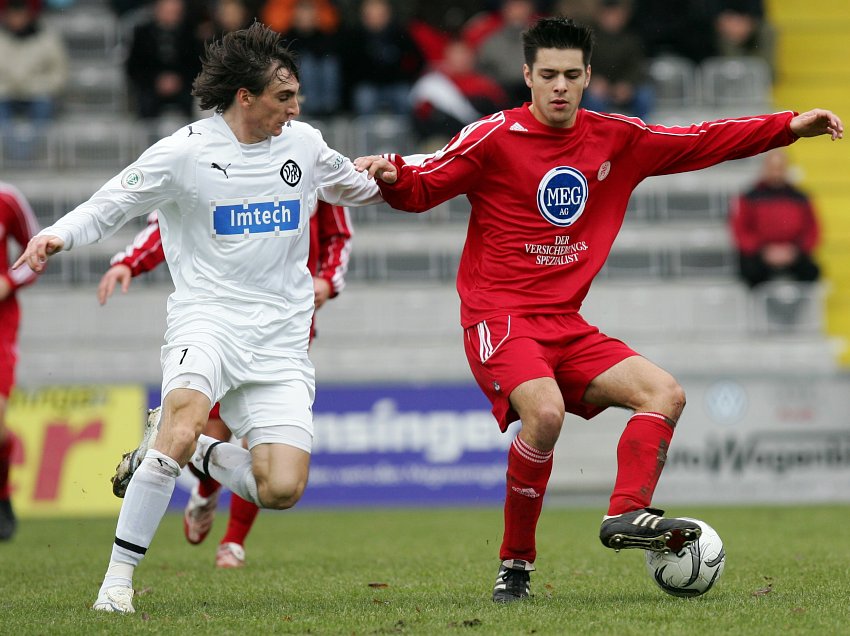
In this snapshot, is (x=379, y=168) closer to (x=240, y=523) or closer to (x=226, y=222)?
(x=226, y=222)

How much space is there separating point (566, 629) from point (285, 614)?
4.18 ft

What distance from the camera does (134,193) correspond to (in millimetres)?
6168

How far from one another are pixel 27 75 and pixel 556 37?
11586mm

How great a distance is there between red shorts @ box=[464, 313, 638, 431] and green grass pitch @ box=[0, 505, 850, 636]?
0.95 meters

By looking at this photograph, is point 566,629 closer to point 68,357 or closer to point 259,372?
point 259,372

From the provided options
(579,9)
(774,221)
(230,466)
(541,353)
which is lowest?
(230,466)

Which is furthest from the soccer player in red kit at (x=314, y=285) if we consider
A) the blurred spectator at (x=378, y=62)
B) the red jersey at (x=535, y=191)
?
the blurred spectator at (x=378, y=62)

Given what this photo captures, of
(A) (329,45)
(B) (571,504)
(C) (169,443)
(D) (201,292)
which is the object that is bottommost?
(B) (571,504)

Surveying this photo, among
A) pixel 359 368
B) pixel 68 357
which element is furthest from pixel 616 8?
pixel 68 357

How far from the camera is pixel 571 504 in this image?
13.6m

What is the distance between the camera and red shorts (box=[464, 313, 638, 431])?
6281mm

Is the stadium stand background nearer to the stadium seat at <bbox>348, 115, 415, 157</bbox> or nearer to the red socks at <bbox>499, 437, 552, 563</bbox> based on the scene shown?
the stadium seat at <bbox>348, 115, 415, 157</bbox>

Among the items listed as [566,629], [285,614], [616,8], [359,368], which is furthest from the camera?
[616,8]

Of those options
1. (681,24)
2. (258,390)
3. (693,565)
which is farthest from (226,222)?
(681,24)
